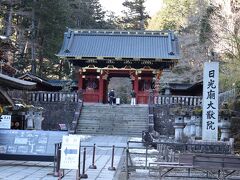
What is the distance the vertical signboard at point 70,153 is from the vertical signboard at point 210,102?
27.2ft

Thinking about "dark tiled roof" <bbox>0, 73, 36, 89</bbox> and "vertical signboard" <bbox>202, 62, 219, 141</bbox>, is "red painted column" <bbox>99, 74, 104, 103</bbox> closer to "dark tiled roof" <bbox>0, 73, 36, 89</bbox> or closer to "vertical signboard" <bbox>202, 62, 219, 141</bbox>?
"vertical signboard" <bbox>202, 62, 219, 141</bbox>

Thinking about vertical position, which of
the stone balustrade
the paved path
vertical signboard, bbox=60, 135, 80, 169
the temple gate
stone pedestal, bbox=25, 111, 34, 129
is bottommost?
the paved path

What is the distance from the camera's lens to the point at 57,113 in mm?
31625

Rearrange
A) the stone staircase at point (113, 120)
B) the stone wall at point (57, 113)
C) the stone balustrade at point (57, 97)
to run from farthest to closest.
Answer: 1. the stone balustrade at point (57, 97)
2. the stone wall at point (57, 113)
3. the stone staircase at point (113, 120)

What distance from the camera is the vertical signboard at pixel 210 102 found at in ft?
53.8

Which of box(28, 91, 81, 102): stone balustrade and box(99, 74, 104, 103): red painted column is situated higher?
box(99, 74, 104, 103): red painted column

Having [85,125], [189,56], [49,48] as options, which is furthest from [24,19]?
[85,125]

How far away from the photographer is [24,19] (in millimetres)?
46500

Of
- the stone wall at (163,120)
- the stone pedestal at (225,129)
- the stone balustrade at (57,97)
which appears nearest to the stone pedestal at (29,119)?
the stone balustrade at (57,97)

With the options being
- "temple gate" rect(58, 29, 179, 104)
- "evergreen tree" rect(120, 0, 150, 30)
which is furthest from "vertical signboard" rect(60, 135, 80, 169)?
"evergreen tree" rect(120, 0, 150, 30)

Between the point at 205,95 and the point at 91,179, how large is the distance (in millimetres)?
7634

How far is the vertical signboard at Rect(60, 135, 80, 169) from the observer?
Answer: 905 centimetres

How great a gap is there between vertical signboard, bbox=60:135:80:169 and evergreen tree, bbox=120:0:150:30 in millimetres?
59221

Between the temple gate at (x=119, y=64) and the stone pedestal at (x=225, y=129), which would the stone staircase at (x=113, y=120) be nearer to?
the temple gate at (x=119, y=64)
